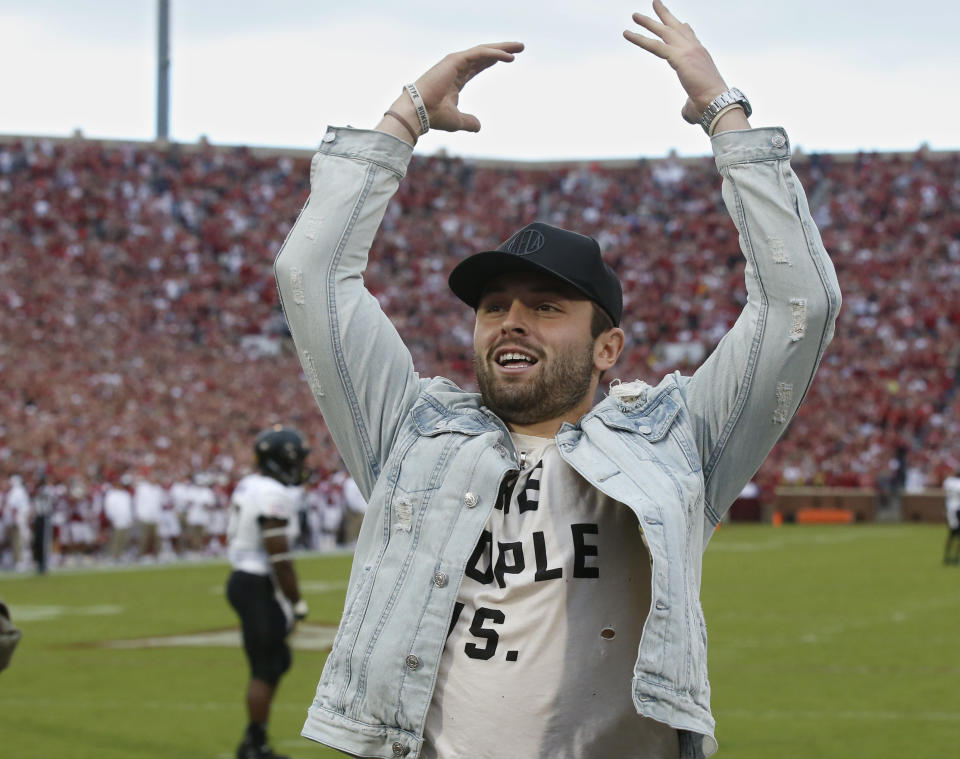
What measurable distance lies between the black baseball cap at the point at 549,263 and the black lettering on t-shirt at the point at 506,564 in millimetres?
552

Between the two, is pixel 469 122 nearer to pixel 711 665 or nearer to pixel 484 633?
pixel 484 633

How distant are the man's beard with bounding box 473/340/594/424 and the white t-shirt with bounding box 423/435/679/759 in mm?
198

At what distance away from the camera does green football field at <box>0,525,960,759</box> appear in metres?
9.16

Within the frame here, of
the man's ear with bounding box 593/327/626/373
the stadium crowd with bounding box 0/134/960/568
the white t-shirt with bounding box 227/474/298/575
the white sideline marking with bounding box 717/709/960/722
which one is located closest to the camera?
the man's ear with bounding box 593/327/626/373

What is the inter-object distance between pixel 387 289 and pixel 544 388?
3749 cm

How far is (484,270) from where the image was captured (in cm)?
312

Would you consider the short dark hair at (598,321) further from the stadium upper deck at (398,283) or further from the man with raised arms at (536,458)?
the stadium upper deck at (398,283)

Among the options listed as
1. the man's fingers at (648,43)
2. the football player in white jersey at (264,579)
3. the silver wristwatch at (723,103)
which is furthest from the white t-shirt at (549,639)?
the football player in white jersey at (264,579)

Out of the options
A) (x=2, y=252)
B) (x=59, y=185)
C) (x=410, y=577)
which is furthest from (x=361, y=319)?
(x=59, y=185)

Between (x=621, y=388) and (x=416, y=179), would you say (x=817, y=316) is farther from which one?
(x=416, y=179)

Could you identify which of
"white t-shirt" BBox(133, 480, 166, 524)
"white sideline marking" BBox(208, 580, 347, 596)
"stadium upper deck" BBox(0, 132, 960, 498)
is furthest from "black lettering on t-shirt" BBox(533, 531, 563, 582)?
"stadium upper deck" BBox(0, 132, 960, 498)

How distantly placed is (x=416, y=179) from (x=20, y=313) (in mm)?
14386

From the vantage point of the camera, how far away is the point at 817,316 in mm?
2961

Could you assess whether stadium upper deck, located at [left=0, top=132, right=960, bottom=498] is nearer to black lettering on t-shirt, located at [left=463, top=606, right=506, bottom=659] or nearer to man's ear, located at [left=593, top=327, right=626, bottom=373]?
man's ear, located at [left=593, top=327, right=626, bottom=373]
